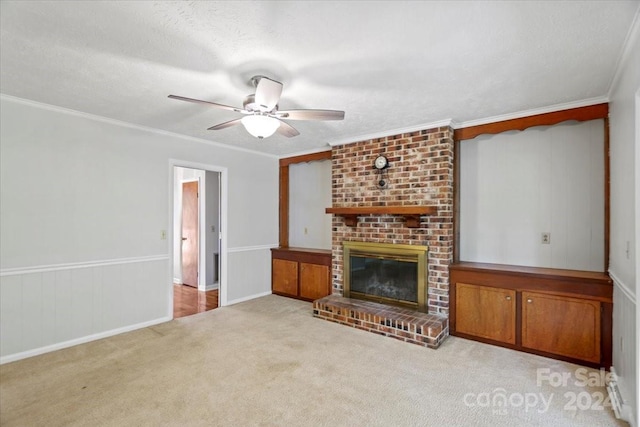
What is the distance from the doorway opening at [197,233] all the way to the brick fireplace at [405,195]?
7.85ft

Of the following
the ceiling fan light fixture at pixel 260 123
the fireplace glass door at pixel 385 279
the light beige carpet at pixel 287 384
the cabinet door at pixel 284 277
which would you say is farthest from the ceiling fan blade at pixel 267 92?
the cabinet door at pixel 284 277

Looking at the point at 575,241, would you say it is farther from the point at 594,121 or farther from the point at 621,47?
Answer: the point at 621,47

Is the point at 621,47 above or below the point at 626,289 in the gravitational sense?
above

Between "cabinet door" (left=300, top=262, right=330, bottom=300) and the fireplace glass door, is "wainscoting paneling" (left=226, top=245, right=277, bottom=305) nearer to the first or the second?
"cabinet door" (left=300, top=262, right=330, bottom=300)

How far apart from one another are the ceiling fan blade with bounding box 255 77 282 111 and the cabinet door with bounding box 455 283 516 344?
2.76m

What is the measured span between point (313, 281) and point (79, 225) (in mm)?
3018

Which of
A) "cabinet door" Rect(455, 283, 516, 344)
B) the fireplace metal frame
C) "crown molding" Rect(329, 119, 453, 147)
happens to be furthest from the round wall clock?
"cabinet door" Rect(455, 283, 516, 344)

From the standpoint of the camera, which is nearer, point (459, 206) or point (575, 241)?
point (575, 241)

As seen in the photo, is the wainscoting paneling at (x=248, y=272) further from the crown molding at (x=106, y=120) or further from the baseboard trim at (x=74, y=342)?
the crown molding at (x=106, y=120)

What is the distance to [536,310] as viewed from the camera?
9.98ft

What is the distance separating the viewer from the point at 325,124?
370cm

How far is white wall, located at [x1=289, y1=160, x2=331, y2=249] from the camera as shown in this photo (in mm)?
5234

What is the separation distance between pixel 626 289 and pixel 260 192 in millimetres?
4492

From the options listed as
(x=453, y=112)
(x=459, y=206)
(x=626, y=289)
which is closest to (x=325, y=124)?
(x=453, y=112)
